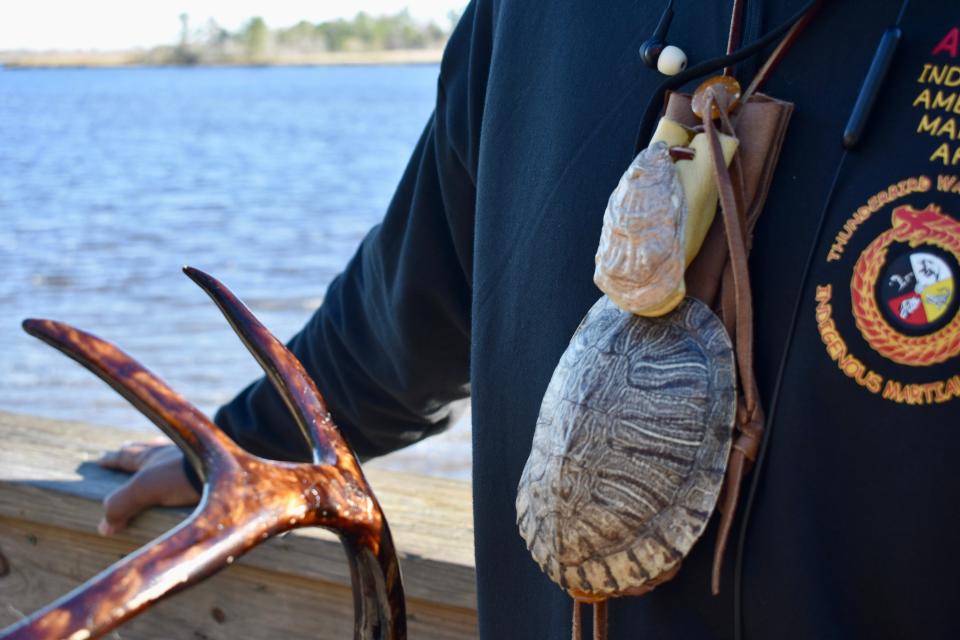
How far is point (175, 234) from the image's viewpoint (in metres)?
13.5

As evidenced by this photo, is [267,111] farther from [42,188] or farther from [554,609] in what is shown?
[554,609]

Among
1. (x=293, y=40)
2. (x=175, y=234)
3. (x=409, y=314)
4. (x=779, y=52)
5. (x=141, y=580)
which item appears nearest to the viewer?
(x=141, y=580)

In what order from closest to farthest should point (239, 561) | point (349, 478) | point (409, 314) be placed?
1. point (349, 478)
2. point (409, 314)
3. point (239, 561)

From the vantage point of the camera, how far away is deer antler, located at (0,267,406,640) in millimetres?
635

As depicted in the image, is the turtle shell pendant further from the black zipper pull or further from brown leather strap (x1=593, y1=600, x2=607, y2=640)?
the black zipper pull

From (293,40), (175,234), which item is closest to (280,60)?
(293,40)

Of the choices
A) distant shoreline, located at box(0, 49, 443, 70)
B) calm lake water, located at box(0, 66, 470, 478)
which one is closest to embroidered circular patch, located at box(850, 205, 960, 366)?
calm lake water, located at box(0, 66, 470, 478)

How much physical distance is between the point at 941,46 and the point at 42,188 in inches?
771

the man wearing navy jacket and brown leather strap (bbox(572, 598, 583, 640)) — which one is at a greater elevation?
the man wearing navy jacket

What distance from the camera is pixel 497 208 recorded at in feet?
4.15

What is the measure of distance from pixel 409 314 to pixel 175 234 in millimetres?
12383

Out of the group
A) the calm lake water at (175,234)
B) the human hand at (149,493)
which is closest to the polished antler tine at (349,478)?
the human hand at (149,493)

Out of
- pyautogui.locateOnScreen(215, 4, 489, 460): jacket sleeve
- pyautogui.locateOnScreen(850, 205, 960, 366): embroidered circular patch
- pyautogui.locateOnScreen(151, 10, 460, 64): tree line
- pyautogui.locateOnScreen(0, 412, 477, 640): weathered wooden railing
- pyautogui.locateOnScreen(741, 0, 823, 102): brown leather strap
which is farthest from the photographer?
pyautogui.locateOnScreen(151, 10, 460, 64): tree line

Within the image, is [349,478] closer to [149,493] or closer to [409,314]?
[409,314]
